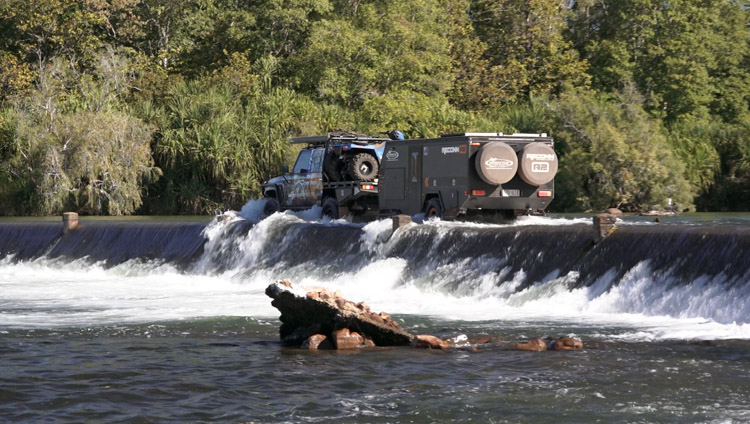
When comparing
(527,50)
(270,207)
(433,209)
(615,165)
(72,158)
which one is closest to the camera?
(433,209)

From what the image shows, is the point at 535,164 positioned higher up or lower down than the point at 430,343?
higher up

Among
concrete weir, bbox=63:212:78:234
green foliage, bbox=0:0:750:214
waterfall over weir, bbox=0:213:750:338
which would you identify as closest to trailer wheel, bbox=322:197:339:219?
waterfall over weir, bbox=0:213:750:338

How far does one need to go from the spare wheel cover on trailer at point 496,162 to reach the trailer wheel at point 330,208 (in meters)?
5.58

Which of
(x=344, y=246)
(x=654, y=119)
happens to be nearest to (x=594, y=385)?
(x=344, y=246)

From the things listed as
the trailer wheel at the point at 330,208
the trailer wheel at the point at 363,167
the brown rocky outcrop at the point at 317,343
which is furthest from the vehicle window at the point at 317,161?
the brown rocky outcrop at the point at 317,343

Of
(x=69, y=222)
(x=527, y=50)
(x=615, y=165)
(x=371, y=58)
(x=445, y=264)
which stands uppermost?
(x=527, y=50)

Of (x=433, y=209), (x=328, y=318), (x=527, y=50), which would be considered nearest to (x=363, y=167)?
(x=433, y=209)

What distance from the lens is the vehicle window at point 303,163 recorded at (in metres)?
31.5

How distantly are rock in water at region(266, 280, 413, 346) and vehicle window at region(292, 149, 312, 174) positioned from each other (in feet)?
52.9

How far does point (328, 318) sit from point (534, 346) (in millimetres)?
2832

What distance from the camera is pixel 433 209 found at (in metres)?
27.3

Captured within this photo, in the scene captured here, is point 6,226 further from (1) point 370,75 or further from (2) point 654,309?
(2) point 654,309

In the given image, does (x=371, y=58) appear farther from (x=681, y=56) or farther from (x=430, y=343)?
(x=430, y=343)

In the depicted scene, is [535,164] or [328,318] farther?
[535,164]
